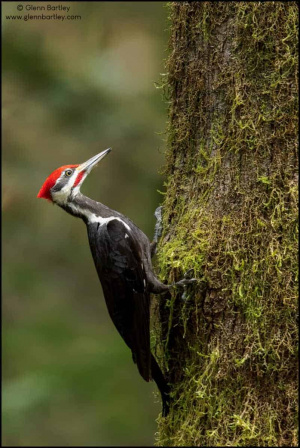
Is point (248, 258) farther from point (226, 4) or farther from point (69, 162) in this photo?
point (69, 162)

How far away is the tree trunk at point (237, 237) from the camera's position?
9.60ft

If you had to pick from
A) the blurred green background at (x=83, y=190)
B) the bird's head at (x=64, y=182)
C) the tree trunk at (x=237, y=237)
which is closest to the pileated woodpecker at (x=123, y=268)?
the bird's head at (x=64, y=182)

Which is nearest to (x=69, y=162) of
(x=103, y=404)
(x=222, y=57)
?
(x=103, y=404)

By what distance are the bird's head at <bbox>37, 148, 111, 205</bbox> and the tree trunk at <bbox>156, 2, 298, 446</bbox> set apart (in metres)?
1.09

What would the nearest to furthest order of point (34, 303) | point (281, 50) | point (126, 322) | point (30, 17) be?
point (281, 50) < point (126, 322) < point (30, 17) < point (34, 303)

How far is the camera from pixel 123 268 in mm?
3701

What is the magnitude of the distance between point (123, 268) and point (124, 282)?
0.09 metres

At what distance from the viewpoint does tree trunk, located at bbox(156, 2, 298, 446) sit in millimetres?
2926

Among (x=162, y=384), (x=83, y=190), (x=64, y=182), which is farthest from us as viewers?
(x=83, y=190)

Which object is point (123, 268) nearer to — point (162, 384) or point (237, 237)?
point (162, 384)

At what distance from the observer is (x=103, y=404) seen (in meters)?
6.70

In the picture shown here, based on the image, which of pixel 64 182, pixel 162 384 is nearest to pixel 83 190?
pixel 64 182

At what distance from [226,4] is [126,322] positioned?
1771mm

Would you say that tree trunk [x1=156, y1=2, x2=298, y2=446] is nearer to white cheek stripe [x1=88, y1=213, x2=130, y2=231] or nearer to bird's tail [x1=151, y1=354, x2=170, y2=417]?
bird's tail [x1=151, y1=354, x2=170, y2=417]
